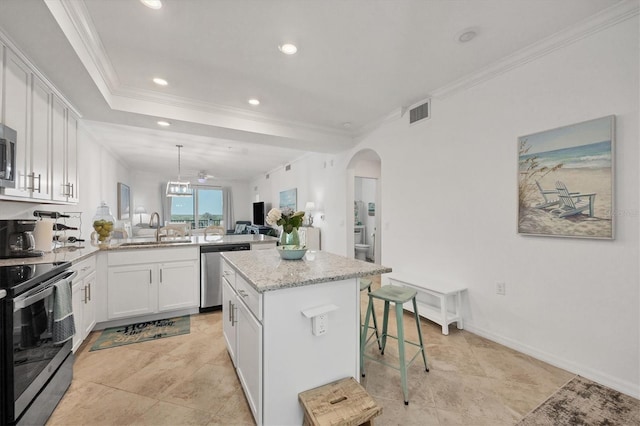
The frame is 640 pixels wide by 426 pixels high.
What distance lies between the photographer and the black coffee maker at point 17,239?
2088mm

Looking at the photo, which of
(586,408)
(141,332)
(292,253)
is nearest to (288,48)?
(292,253)

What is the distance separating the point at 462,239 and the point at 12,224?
4.09m

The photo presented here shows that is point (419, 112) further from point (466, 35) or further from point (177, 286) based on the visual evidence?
point (177, 286)

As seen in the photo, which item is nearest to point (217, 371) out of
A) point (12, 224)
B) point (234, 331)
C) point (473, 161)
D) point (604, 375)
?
point (234, 331)

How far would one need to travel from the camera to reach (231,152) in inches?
236

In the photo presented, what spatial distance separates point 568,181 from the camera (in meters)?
2.08

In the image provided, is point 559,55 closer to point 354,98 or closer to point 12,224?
point 354,98

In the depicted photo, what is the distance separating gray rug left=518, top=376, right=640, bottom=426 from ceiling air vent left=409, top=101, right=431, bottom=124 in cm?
284

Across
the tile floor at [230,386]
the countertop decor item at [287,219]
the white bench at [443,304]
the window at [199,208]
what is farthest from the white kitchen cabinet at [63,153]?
the window at [199,208]

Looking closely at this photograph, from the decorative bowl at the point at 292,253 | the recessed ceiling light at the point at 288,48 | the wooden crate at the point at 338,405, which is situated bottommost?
the wooden crate at the point at 338,405

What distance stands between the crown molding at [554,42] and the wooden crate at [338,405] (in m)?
2.94

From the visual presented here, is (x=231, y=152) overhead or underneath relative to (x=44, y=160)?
overhead

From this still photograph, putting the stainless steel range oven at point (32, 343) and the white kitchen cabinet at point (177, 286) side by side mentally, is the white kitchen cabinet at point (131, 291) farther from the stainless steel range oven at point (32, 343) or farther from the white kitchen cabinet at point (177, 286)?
the stainless steel range oven at point (32, 343)

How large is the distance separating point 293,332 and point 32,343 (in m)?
1.47
